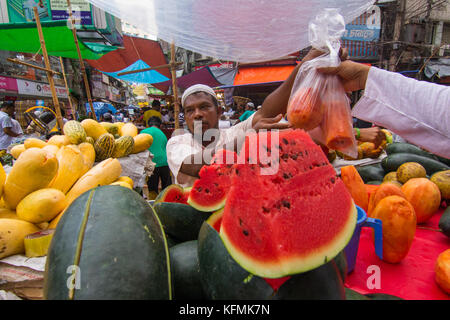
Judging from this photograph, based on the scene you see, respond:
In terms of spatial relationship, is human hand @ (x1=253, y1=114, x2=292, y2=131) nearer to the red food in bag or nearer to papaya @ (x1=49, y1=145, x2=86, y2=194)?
the red food in bag

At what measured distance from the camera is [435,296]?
96 centimetres

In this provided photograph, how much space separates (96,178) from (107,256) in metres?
1.41

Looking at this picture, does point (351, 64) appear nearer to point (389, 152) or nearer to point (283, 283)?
point (283, 283)

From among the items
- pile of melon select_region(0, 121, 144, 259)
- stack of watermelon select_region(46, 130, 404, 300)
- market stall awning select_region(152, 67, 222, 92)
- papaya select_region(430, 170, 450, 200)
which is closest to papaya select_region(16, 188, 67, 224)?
pile of melon select_region(0, 121, 144, 259)

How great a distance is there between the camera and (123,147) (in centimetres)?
296

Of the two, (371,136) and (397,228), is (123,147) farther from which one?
(397,228)

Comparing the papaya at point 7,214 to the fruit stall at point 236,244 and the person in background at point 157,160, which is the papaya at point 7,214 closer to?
the fruit stall at point 236,244

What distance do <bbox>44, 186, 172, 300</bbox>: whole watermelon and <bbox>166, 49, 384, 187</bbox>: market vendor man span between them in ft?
3.85

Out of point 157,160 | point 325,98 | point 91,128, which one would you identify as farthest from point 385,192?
point 157,160

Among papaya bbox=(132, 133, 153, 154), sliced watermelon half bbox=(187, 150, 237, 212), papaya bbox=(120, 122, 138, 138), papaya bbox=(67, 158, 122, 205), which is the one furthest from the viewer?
papaya bbox=(120, 122, 138, 138)

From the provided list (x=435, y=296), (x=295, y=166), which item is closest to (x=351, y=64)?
(x=295, y=166)

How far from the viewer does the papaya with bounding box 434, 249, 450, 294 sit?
37.4 inches

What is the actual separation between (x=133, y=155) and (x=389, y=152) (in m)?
3.45

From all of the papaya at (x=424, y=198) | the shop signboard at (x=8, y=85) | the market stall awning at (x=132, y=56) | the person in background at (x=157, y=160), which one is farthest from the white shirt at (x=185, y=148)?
the shop signboard at (x=8, y=85)
